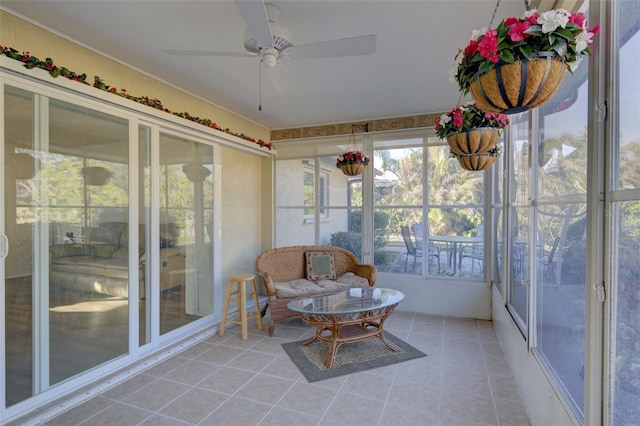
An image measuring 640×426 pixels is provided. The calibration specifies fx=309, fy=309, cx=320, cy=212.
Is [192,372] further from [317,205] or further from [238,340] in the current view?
[317,205]

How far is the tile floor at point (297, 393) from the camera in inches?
86.8

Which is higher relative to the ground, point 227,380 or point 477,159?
point 477,159

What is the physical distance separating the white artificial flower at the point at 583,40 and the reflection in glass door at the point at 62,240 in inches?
123

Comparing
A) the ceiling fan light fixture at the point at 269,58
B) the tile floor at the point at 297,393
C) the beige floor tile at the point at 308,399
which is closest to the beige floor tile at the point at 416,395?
the tile floor at the point at 297,393

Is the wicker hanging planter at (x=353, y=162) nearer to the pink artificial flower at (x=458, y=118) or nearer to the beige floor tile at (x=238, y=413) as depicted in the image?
the pink artificial flower at (x=458, y=118)

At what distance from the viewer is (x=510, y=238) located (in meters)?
3.15

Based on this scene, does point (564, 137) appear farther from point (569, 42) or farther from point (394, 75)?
point (394, 75)

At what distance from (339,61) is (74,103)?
7.28 feet

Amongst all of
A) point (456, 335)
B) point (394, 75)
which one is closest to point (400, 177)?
point (394, 75)

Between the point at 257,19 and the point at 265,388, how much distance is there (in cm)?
269

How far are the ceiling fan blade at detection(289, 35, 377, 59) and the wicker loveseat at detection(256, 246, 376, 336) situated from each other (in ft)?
8.59

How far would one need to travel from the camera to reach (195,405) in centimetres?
236

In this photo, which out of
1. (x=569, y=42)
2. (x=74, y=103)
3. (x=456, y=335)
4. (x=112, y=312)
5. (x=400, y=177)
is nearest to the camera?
(x=569, y=42)

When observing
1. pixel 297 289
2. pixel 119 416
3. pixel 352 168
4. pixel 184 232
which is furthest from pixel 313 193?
pixel 119 416
